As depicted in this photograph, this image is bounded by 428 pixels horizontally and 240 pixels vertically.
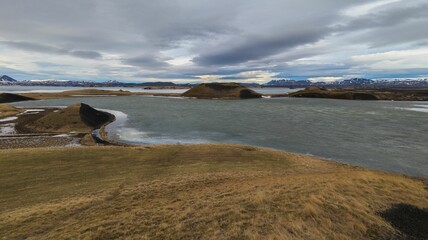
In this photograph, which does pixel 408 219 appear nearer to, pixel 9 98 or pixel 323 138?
pixel 323 138

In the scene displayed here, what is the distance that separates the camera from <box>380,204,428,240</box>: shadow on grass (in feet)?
45.3

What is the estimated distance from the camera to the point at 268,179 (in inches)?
871

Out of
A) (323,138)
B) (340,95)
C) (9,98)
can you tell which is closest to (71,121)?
(323,138)

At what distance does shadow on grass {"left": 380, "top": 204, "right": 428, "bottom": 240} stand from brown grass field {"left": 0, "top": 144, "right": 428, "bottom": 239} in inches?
7.3

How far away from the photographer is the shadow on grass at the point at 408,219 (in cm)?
1382

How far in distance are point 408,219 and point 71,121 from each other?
189 ft

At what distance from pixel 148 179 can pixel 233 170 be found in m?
7.45

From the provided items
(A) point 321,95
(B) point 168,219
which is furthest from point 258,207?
(A) point 321,95

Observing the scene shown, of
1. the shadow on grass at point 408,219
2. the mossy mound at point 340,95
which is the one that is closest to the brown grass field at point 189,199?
the shadow on grass at point 408,219

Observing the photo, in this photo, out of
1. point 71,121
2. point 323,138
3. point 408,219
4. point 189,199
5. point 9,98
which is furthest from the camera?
point 9,98

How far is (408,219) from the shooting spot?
15.2 meters

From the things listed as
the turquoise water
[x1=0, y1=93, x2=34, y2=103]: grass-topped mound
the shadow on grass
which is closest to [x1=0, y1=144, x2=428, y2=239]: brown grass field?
the shadow on grass

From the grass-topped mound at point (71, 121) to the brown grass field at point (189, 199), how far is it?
2652 cm

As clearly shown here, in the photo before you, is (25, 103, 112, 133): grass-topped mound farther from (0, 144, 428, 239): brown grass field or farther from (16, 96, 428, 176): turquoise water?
(0, 144, 428, 239): brown grass field
